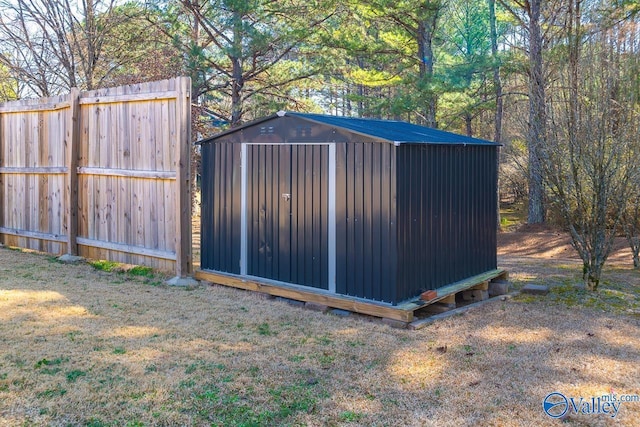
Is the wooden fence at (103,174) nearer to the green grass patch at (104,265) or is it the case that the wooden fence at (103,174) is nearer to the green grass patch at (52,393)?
the green grass patch at (104,265)

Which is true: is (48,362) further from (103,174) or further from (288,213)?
(103,174)

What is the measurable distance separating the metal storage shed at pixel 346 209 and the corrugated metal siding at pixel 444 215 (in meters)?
0.01

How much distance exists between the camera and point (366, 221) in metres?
6.33

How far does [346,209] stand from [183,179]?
255 centimetres

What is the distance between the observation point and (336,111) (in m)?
33.9

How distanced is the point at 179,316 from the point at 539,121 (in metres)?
4.74

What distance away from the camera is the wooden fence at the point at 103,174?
8.09 m

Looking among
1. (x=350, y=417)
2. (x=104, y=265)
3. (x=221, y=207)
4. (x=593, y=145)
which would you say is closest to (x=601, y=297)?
(x=593, y=145)

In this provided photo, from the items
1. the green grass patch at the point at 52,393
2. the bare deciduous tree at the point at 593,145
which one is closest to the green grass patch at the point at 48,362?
the green grass patch at the point at 52,393

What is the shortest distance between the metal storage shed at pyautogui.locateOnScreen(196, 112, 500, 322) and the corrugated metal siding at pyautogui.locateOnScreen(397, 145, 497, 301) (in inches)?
0.5

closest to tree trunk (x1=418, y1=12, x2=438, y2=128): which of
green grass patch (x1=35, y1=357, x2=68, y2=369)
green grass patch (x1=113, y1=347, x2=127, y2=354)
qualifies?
green grass patch (x1=113, y1=347, x2=127, y2=354)

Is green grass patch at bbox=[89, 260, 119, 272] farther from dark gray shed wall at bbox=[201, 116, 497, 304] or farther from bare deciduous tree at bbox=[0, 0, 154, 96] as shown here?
bare deciduous tree at bbox=[0, 0, 154, 96]

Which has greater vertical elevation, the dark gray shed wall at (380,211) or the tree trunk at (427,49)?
the tree trunk at (427,49)

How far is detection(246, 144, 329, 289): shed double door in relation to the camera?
674 cm
